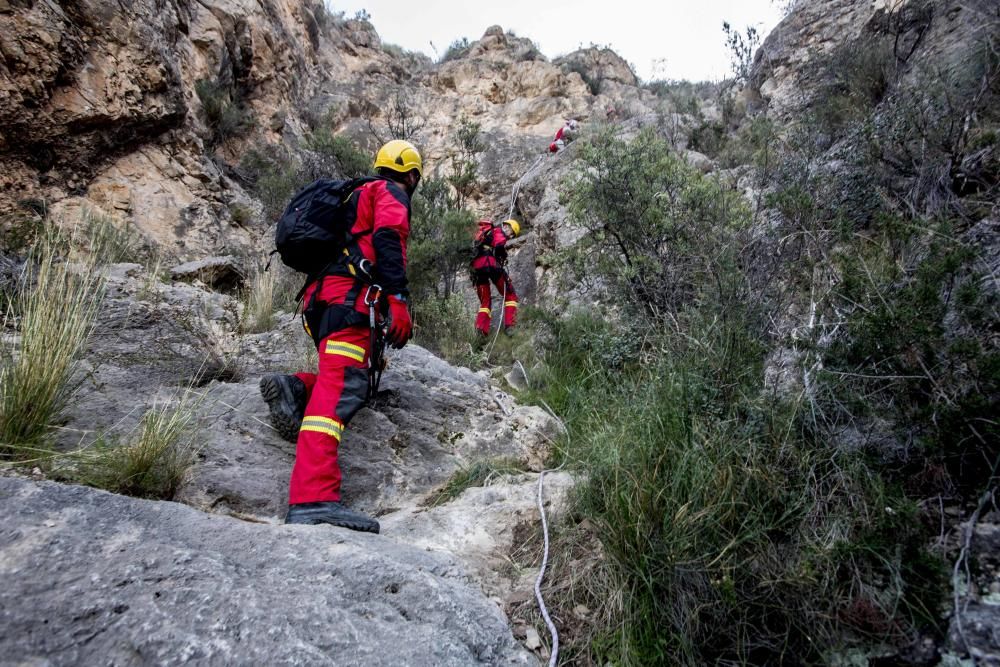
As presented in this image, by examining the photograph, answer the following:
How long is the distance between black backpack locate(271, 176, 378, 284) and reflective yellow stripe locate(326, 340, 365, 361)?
0.48 metres

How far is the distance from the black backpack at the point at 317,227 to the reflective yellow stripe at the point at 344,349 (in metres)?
0.48

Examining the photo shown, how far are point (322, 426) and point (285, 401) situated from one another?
485 millimetres

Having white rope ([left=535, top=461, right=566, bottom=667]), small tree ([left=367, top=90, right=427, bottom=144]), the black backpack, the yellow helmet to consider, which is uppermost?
small tree ([left=367, top=90, right=427, bottom=144])

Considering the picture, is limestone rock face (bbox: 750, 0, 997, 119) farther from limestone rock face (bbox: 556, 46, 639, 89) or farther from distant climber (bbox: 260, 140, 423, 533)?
limestone rock face (bbox: 556, 46, 639, 89)

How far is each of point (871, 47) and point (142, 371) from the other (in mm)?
8711

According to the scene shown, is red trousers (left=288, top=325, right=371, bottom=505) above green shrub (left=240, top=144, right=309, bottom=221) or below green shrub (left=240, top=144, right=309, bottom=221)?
below

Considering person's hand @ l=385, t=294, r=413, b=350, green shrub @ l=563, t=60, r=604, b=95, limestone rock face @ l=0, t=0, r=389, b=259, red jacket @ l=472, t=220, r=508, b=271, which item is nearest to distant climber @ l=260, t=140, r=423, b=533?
person's hand @ l=385, t=294, r=413, b=350

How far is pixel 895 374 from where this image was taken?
1.87m

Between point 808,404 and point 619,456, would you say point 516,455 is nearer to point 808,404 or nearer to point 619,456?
point 619,456

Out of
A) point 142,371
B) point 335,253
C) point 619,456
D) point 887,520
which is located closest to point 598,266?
point 335,253

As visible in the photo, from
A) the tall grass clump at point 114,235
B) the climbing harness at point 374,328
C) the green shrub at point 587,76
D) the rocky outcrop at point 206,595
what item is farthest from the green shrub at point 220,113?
the green shrub at point 587,76

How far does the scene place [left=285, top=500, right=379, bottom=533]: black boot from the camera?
2.23 m

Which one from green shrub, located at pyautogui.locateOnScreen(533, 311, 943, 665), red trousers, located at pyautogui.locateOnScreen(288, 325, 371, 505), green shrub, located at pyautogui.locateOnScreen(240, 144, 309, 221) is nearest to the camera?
green shrub, located at pyautogui.locateOnScreen(533, 311, 943, 665)

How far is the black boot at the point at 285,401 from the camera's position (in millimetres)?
2826
